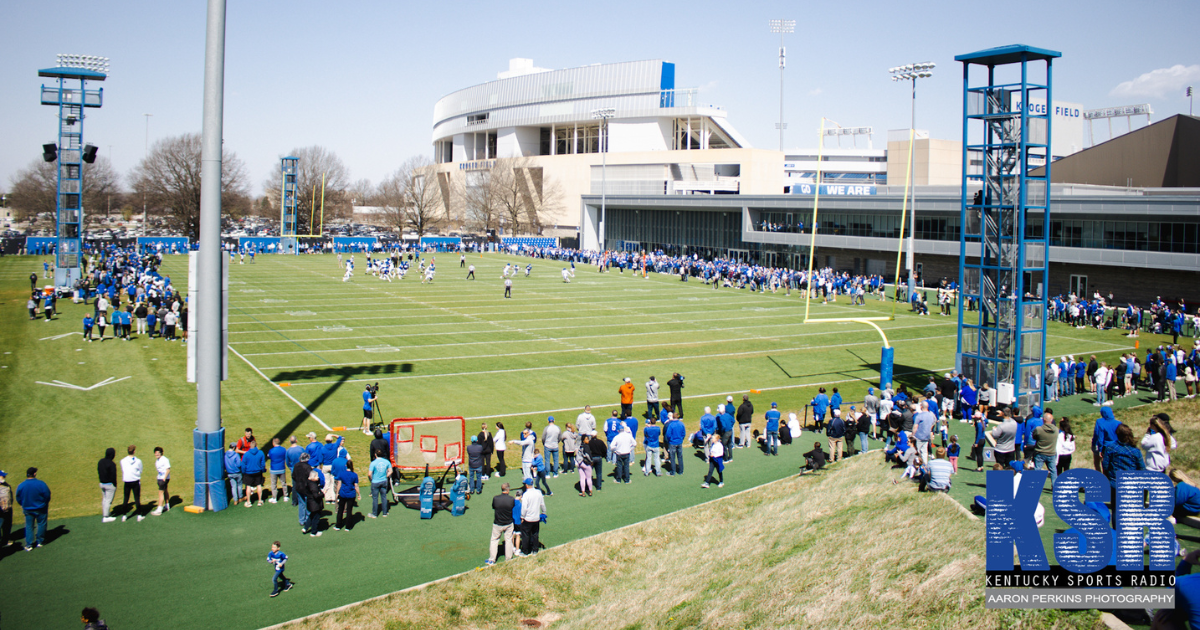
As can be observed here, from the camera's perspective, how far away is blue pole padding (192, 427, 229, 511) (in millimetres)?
12992

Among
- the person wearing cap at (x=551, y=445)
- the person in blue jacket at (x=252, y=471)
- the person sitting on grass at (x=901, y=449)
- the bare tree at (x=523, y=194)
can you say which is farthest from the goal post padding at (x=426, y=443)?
the bare tree at (x=523, y=194)

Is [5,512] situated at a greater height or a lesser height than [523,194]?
lesser

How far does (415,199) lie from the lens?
10481cm

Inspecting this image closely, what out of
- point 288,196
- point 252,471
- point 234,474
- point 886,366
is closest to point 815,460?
point 886,366

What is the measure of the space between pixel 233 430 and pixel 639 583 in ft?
36.7

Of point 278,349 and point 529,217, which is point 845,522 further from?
point 529,217

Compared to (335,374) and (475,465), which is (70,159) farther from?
(475,465)

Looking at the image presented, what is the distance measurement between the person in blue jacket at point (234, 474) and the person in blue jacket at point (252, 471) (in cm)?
7

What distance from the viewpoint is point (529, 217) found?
96.3m

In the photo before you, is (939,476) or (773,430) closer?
(939,476)

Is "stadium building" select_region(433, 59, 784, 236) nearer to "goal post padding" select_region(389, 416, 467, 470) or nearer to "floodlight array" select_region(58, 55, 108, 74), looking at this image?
"floodlight array" select_region(58, 55, 108, 74)

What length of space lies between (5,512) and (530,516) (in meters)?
6.88

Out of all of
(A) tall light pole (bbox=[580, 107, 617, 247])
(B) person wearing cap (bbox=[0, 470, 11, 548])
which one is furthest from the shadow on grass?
(A) tall light pole (bbox=[580, 107, 617, 247])

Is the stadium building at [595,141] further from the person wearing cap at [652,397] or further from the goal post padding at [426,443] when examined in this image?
the goal post padding at [426,443]
